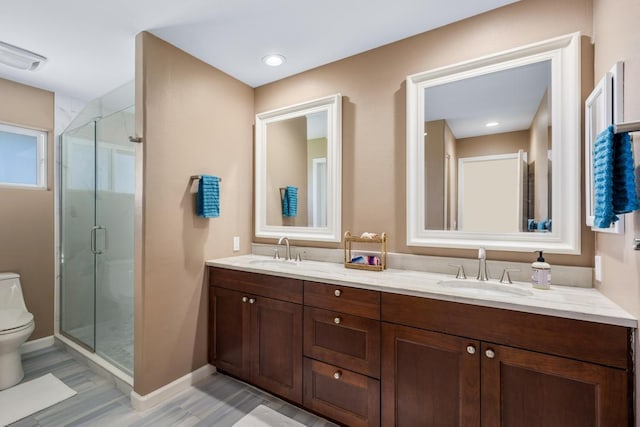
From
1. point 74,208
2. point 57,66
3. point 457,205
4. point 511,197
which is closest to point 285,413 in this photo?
point 457,205

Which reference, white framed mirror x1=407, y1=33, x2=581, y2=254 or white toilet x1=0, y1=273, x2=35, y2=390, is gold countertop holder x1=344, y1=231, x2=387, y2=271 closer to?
white framed mirror x1=407, y1=33, x2=581, y2=254

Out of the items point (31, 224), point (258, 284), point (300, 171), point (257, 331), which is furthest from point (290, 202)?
point (31, 224)

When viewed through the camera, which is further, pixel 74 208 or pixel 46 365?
pixel 74 208

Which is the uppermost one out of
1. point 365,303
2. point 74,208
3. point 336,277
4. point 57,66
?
point 57,66

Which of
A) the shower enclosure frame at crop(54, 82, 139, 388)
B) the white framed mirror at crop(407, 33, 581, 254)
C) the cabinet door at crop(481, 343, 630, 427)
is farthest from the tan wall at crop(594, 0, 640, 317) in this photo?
the shower enclosure frame at crop(54, 82, 139, 388)

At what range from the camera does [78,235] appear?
272 centimetres

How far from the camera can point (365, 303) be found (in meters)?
1.60

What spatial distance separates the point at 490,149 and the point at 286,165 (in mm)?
1574

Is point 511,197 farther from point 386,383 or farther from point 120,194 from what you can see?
point 120,194

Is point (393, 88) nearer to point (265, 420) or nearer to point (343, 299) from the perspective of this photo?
point (343, 299)

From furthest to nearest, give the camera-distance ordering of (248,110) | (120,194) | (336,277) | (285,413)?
1. (248,110)
2. (120,194)
3. (285,413)
4. (336,277)

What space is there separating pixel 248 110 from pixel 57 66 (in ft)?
4.96

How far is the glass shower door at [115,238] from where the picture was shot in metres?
2.18

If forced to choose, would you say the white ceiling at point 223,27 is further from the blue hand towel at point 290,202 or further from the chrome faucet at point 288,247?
the chrome faucet at point 288,247
